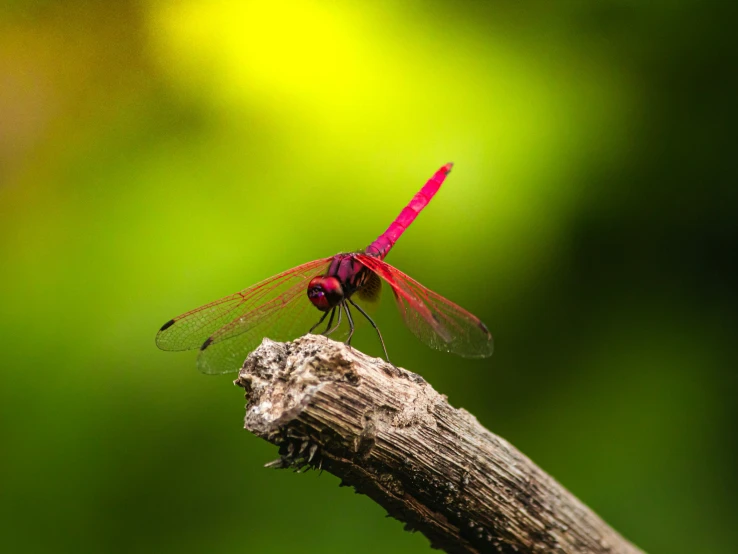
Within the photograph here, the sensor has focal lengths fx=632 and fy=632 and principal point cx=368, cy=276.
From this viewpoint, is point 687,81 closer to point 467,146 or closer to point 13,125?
point 467,146

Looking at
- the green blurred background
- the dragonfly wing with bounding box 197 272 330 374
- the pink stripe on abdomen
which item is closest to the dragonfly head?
the dragonfly wing with bounding box 197 272 330 374

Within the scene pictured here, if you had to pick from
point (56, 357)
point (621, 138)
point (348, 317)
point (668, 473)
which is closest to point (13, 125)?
point (56, 357)

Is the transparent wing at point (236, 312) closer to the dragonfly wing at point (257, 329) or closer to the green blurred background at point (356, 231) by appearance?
the dragonfly wing at point (257, 329)

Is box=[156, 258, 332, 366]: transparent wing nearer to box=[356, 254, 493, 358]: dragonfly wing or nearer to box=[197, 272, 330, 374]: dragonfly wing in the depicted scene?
box=[197, 272, 330, 374]: dragonfly wing

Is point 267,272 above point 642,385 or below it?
below

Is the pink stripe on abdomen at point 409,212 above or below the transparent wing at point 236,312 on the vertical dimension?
above

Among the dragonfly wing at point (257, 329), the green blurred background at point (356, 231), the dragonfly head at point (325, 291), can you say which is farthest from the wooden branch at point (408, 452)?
the green blurred background at point (356, 231)
